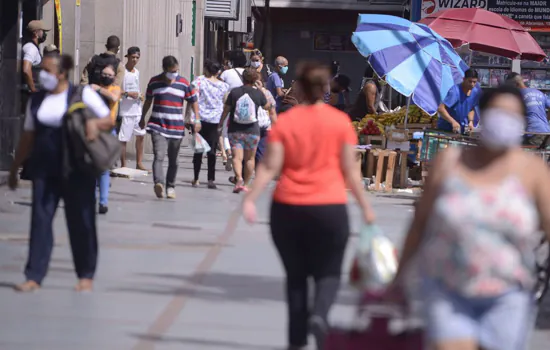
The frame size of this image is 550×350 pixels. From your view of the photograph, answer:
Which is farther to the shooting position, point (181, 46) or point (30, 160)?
point (181, 46)

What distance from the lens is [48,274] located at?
997 centimetres

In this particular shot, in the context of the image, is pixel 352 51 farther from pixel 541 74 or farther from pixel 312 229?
pixel 312 229

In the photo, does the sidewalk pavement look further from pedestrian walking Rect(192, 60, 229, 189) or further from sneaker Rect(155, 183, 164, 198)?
pedestrian walking Rect(192, 60, 229, 189)

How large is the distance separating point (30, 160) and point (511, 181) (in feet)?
16.7

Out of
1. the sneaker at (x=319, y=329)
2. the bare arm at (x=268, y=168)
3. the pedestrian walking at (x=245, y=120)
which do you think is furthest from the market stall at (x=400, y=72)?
the sneaker at (x=319, y=329)

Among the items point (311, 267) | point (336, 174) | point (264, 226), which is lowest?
point (264, 226)

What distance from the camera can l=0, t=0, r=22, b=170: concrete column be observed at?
16734 mm

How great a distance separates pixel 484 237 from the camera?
4.79 meters

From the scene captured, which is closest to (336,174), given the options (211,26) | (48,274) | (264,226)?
(48,274)

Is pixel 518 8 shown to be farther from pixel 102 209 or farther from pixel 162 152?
pixel 102 209

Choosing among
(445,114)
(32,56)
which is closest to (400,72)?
(445,114)

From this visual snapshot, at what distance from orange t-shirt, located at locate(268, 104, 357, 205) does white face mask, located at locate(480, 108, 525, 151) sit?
6.80 feet

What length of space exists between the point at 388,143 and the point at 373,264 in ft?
44.8

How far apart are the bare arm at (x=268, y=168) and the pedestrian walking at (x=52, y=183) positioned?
2.45m
